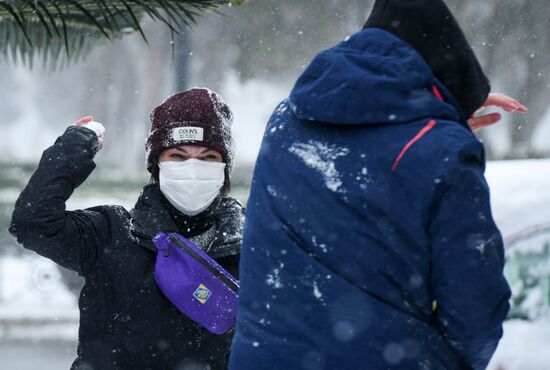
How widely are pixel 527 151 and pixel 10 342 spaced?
5169mm

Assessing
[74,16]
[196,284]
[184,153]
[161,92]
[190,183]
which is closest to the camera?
[196,284]

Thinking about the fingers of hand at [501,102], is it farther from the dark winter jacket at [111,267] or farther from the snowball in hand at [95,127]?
the snowball in hand at [95,127]

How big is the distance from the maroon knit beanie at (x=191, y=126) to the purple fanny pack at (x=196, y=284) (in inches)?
13.4

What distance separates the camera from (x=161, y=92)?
38.7 ft

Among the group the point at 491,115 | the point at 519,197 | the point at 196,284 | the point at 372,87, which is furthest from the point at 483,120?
the point at 519,197

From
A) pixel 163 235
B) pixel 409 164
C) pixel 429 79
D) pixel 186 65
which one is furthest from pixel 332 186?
pixel 186 65

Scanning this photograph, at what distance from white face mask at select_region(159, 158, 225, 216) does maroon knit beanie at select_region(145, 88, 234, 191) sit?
64mm

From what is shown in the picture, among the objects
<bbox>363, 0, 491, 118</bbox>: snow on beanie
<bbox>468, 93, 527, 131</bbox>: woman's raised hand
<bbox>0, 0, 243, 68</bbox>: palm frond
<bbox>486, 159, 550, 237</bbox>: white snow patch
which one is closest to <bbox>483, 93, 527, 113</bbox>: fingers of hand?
<bbox>468, 93, 527, 131</bbox>: woman's raised hand

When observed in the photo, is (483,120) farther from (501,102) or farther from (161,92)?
(161,92)

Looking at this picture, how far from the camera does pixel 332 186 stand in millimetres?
1708

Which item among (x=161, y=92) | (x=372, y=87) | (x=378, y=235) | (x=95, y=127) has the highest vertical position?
(x=372, y=87)

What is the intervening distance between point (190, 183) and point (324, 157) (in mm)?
1096

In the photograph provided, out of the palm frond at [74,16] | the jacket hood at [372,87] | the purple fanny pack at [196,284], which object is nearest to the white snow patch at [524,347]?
the palm frond at [74,16]

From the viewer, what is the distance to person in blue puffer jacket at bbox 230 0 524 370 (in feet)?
5.37
